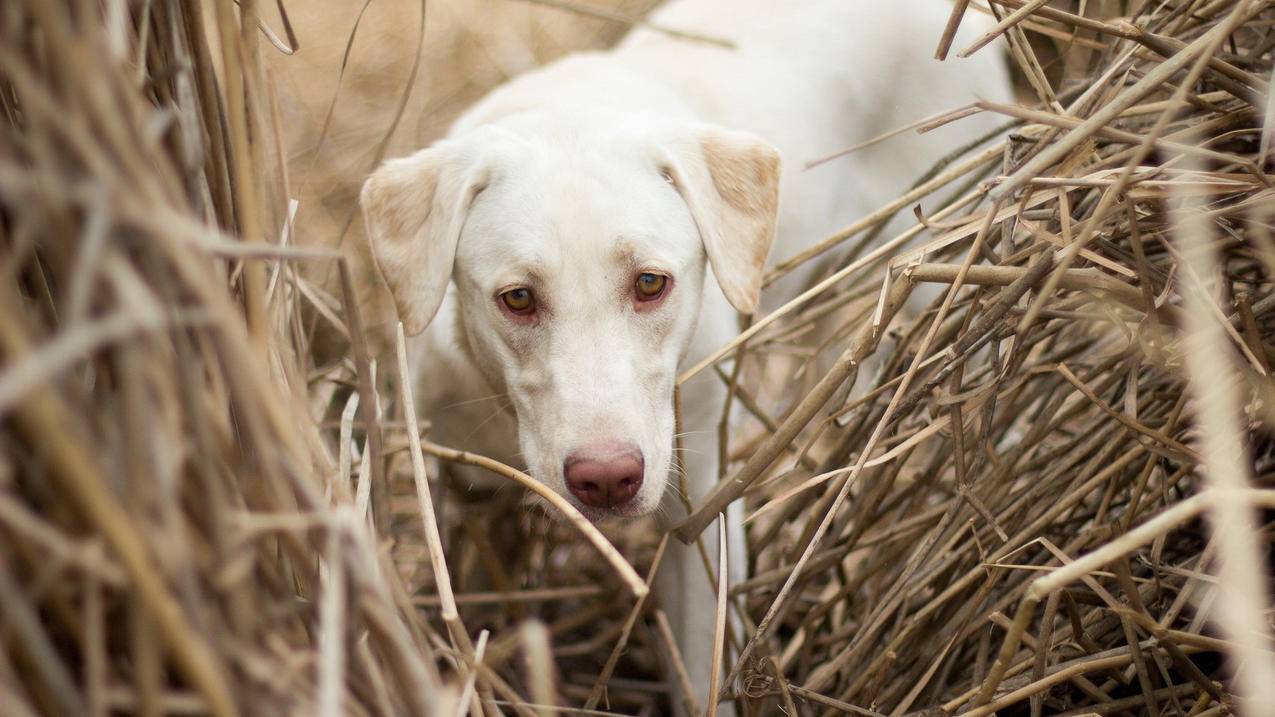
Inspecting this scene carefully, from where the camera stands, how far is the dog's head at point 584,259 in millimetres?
1802

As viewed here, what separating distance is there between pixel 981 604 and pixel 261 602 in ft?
4.30

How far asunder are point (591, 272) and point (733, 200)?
0.40m

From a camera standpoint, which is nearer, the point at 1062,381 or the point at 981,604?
the point at 981,604

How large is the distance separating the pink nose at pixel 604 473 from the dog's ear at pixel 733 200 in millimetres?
471

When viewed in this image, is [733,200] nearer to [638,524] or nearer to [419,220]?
[419,220]

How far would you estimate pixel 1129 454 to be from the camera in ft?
5.88

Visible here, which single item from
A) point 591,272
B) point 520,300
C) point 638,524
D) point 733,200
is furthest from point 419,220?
point 638,524

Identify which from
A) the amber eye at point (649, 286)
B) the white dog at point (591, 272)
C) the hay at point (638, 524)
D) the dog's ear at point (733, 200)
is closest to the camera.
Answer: the hay at point (638, 524)

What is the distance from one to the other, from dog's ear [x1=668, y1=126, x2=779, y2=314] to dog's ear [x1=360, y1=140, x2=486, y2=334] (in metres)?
0.42

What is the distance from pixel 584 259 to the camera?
188 cm

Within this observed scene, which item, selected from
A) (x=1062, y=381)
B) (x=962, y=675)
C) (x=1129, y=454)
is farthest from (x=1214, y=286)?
(x=962, y=675)

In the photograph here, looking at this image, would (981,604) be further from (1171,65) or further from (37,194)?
(37,194)

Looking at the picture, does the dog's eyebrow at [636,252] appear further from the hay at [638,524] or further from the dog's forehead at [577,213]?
the hay at [638,524]

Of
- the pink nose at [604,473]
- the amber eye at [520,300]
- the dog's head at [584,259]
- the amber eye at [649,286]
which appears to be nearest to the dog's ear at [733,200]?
the dog's head at [584,259]
